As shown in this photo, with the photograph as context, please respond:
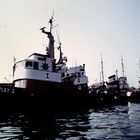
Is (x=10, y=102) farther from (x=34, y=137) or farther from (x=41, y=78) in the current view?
(x=34, y=137)

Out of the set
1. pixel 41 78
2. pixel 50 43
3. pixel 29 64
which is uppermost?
pixel 50 43

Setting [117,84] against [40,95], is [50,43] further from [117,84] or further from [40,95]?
[117,84]

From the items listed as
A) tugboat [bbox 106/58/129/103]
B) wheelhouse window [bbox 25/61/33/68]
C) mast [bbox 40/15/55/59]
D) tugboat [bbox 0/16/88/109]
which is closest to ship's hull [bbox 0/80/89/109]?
tugboat [bbox 0/16/88/109]

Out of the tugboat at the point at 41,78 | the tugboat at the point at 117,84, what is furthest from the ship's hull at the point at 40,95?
the tugboat at the point at 117,84

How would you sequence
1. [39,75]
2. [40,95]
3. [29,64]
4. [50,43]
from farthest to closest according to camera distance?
[50,43] → [39,75] → [29,64] → [40,95]

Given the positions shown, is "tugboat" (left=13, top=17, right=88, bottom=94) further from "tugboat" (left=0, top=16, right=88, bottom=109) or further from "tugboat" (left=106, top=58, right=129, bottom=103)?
"tugboat" (left=106, top=58, right=129, bottom=103)

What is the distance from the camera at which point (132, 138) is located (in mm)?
8977

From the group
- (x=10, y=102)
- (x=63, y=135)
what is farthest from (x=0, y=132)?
(x=10, y=102)

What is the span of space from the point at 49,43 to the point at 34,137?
23020 mm

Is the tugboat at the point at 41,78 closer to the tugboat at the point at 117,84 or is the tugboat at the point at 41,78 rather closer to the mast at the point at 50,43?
the mast at the point at 50,43

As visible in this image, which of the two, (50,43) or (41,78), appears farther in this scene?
(50,43)

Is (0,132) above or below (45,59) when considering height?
below

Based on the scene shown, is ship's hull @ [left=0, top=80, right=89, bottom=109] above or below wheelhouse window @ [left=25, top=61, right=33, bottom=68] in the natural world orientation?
below

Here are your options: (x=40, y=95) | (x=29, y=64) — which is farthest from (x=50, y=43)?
(x=40, y=95)
